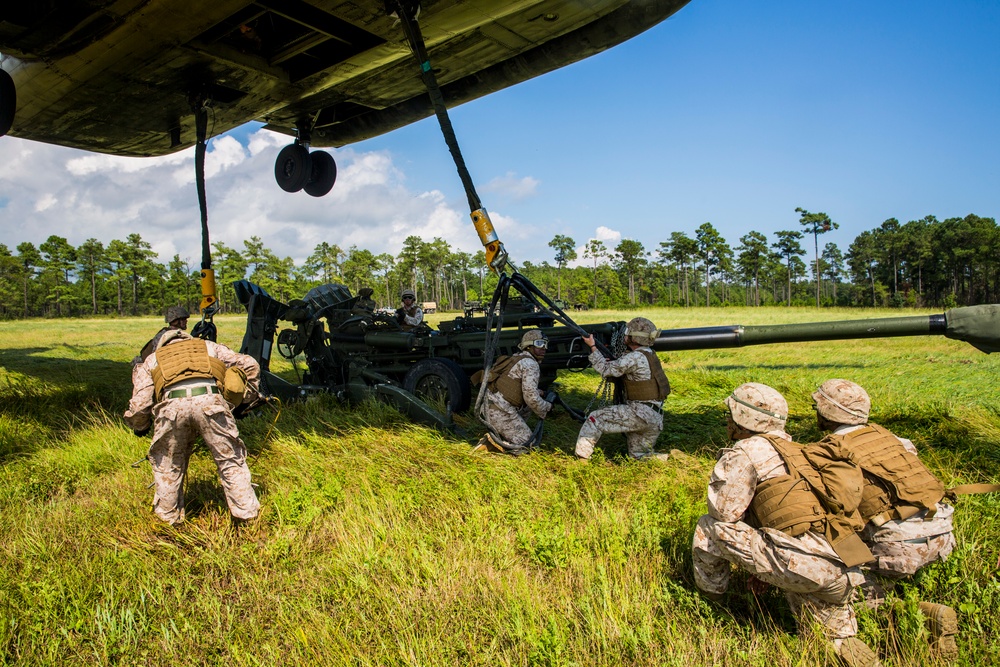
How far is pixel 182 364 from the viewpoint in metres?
4.54

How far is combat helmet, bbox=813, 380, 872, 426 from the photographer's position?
3.24 m

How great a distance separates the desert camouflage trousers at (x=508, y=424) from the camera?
616cm

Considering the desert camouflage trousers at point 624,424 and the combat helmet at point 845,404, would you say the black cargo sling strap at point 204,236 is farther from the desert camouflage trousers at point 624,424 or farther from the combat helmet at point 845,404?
the combat helmet at point 845,404

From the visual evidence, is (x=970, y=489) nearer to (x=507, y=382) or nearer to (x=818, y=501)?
(x=818, y=501)

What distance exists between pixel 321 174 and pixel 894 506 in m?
10.2

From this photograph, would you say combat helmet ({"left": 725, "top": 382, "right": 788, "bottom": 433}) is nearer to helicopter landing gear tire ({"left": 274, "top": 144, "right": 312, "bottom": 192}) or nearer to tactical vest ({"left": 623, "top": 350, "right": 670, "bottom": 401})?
tactical vest ({"left": 623, "top": 350, "right": 670, "bottom": 401})

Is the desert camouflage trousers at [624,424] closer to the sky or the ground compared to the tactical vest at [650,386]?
closer to the ground

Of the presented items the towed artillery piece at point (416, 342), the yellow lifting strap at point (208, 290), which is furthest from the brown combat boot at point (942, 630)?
the yellow lifting strap at point (208, 290)

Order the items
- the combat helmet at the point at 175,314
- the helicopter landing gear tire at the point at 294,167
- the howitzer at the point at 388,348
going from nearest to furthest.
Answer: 1. the combat helmet at the point at 175,314
2. the howitzer at the point at 388,348
3. the helicopter landing gear tire at the point at 294,167

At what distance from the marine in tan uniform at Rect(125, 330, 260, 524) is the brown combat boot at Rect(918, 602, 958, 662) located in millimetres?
4322

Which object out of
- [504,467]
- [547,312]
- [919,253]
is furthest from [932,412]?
[919,253]

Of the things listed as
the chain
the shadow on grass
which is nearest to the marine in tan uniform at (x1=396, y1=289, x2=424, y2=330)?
the chain

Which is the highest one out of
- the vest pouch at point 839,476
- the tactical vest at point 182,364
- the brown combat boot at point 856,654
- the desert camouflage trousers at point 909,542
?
the tactical vest at point 182,364

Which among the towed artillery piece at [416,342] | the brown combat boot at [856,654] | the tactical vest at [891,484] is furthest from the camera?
the towed artillery piece at [416,342]
